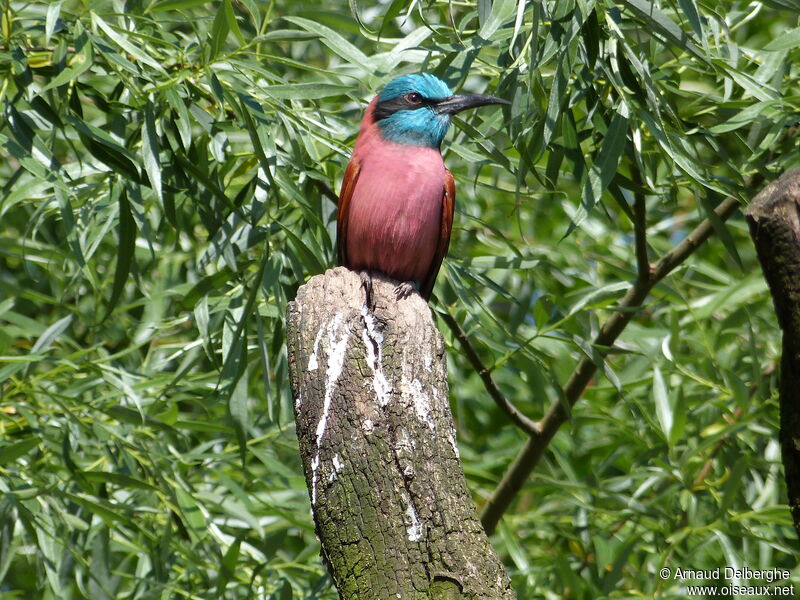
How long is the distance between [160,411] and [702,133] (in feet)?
9.18

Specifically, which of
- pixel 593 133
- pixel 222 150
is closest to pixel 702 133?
pixel 593 133

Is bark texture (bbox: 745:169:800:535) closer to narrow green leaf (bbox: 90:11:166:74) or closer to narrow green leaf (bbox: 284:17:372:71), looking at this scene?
narrow green leaf (bbox: 284:17:372:71)

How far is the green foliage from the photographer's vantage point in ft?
12.5

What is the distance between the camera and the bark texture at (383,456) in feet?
8.89

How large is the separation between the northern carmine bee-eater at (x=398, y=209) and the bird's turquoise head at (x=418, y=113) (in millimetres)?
56

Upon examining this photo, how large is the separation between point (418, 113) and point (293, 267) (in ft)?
3.68

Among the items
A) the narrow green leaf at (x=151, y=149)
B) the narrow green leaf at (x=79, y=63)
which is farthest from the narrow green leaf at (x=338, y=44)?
the narrow green leaf at (x=79, y=63)

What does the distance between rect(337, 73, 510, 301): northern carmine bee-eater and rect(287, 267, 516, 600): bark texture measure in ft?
3.79

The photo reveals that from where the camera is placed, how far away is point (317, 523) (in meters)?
2.92

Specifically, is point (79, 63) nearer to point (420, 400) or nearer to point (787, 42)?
point (420, 400)

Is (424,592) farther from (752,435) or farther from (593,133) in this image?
(752,435)

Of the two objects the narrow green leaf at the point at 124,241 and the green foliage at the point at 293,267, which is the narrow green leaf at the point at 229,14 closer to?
the green foliage at the point at 293,267

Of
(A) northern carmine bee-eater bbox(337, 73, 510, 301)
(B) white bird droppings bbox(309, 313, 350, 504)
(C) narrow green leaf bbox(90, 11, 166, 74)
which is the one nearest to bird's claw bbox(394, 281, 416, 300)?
(B) white bird droppings bbox(309, 313, 350, 504)

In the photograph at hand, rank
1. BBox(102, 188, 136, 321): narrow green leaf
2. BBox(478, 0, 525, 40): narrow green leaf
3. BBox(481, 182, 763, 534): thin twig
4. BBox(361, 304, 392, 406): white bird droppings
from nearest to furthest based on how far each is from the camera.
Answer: BBox(361, 304, 392, 406): white bird droppings, BBox(478, 0, 525, 40): narrow green leaf, BBox(102, 188, 136, 321): narrow green leaf, BBox(481, 182, 763, 534): thin twig
